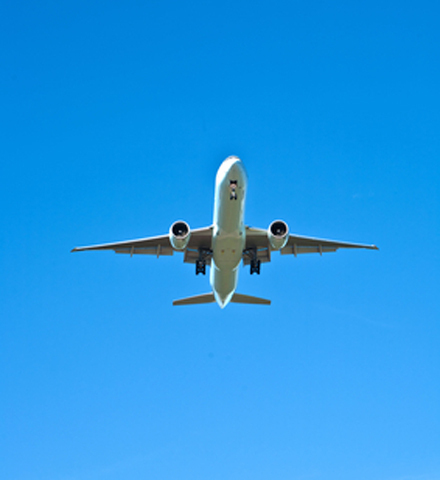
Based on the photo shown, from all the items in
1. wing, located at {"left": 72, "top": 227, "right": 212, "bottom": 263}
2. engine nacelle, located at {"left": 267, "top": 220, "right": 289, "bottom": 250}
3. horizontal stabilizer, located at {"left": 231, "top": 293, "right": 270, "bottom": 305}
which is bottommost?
horizontal stabilizer, located at {"left": 231, "top": 293, "right": 270, "bottom": 305}

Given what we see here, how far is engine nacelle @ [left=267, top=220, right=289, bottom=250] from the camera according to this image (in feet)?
92.0

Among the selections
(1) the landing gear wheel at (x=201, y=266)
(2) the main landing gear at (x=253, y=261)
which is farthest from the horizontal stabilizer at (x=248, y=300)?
(1) the landing gear wheel at (x=201, y=266)

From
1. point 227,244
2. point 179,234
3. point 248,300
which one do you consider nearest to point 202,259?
point 248,300

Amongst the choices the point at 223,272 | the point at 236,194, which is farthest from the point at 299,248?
the point at 236,194

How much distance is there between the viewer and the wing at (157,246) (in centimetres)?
3061

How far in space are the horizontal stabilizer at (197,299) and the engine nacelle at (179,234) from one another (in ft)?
17.0

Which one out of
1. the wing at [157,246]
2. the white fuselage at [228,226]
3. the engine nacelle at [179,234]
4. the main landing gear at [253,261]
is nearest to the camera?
the white fuselage at [228,226]

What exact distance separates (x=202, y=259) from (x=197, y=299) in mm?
2285

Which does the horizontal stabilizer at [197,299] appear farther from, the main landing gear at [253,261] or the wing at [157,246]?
the main landing gear at [253,261]

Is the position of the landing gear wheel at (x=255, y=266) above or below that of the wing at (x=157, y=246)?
below

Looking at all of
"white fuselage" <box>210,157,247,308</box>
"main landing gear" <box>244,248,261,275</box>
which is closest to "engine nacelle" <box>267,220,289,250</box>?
"white fuselage" <box>210,157,247,308</box>

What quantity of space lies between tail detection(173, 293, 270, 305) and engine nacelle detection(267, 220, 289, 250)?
16.7 ft

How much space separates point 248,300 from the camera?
32625mm

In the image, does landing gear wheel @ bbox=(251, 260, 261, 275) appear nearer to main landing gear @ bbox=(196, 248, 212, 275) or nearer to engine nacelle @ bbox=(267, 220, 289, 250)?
main landing gear @ bbox=(196, 248, 212, 275)
